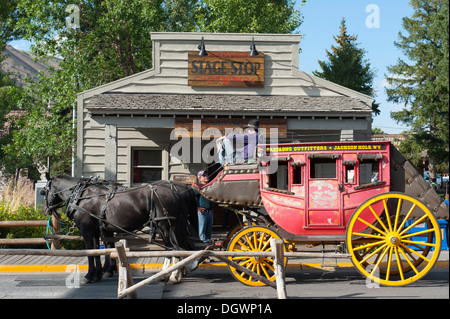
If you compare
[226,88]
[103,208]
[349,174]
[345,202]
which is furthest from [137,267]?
[226,88]

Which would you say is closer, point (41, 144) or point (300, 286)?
point (300, 286)

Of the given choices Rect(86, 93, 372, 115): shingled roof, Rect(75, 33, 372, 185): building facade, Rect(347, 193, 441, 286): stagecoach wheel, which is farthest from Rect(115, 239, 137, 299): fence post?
Rect(86, 93, 372, 115): shingled roof

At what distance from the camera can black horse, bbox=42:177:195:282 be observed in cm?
854

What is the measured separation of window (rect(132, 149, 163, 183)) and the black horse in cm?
636

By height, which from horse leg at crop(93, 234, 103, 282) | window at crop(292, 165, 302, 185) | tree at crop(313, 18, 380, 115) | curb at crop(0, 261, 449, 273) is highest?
tree at crop(313, 18, 380, 115)

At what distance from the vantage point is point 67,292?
7.91 m

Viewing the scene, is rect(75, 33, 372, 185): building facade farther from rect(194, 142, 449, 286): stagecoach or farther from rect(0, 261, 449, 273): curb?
rect(194, 142, 449, 286): stagecoach

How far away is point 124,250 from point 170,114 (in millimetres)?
6588

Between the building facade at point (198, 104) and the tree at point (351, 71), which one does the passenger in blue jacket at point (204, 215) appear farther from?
the tree at point (351, 71)

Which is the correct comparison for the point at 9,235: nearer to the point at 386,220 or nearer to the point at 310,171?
the point at 310,171

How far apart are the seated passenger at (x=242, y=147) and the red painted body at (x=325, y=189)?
0.67 m

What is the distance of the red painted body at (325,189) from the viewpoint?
7.67 metres

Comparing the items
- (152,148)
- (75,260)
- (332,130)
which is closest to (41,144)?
(152,148)

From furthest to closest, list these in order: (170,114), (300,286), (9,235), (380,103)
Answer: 1. (380,103)
2. (170,114)
3. (9,235)
4. (300,286)
